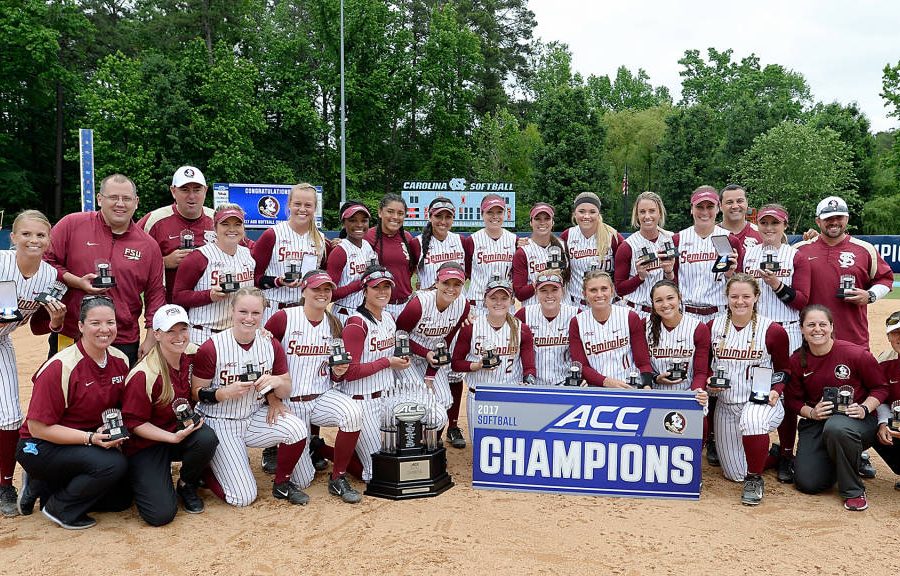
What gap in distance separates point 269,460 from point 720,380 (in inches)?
152

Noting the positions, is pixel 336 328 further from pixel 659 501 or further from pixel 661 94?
pixel 661 94

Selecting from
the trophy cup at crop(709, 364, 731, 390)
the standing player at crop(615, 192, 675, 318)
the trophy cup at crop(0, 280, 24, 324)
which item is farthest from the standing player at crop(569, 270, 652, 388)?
the trophy cup at crop(0, 280, 24, 324)

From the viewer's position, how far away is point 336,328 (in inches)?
228

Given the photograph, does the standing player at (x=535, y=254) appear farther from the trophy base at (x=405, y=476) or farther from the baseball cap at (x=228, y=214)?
the baseball cap at (x=228, y=214)

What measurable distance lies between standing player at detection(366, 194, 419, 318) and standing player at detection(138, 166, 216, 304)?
5.10ft

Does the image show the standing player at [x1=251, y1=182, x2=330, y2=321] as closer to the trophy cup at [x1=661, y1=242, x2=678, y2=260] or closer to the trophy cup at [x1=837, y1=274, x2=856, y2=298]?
the trophy cup at [x1=661, y1=242, x2=678, y2=260]

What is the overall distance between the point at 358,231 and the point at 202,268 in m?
1.62

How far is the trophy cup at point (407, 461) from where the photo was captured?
5.38m

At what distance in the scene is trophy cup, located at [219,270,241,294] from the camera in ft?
18.5

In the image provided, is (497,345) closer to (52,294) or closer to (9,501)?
(52,294)

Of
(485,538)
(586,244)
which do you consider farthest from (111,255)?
(586,244)

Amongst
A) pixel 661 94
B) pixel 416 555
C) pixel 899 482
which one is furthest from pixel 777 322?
pixel 661 94

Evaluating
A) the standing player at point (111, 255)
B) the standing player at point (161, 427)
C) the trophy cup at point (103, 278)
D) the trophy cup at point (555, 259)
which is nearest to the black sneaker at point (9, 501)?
the standing player at point (161, 427)

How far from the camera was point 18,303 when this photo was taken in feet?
16.7
